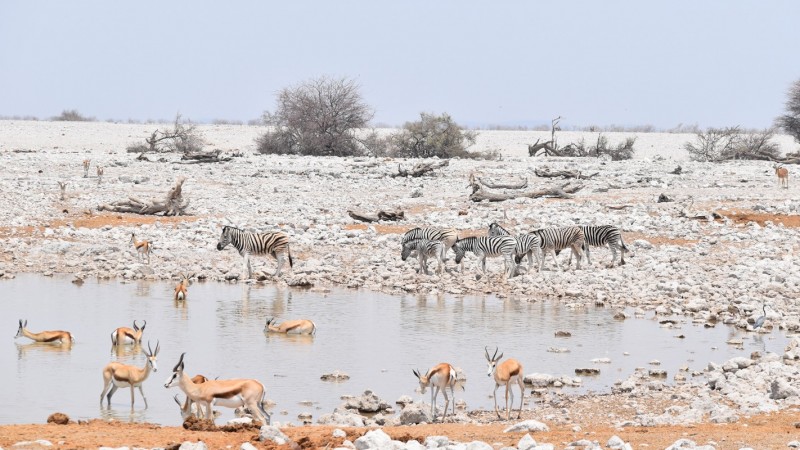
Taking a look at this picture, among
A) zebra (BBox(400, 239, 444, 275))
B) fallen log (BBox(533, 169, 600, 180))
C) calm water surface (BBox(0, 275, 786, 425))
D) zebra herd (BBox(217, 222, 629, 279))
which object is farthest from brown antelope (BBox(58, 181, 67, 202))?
fallen log (BBox(533, 169, 600, 180))

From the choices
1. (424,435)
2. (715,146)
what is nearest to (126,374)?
(424,435)

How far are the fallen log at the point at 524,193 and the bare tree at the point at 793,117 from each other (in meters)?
23.6

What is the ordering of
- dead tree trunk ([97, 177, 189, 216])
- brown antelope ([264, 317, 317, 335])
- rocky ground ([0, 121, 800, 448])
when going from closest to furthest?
rocky ground ([0, 121, 800, 448]), brown antelope ([264, 317, 317, 335]), dead tree trunk ([97, 177, 189, 216])

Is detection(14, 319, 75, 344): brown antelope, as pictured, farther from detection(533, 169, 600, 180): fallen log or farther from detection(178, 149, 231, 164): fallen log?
detection(178, 149, 231, 164): fallen log

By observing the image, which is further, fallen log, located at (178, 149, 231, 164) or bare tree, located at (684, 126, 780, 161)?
bare tree, located at (684, 126, 780, 161)

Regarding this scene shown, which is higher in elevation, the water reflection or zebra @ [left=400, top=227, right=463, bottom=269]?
zebra @ [left=400, top=227, right=463, bottom=269]

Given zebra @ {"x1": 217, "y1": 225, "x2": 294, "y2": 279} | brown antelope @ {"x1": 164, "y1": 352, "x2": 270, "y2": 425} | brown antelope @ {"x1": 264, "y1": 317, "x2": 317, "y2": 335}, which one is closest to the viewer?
brown antelope @ {"x1": 164, "y1": 352, "x2": 270, "y2": 425}

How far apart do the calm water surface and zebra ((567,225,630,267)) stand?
10.8ft

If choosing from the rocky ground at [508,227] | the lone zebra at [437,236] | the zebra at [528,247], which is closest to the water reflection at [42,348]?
the rocky ground at [508,227]

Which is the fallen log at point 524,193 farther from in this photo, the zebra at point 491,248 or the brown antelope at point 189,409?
the brown antelope at point 189,409

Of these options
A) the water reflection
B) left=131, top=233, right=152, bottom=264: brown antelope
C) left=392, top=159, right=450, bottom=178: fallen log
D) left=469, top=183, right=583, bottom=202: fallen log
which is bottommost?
the water reflection

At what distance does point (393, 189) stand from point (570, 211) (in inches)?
258

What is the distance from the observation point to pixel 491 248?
2050cm

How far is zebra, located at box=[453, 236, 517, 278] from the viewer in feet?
66.8
